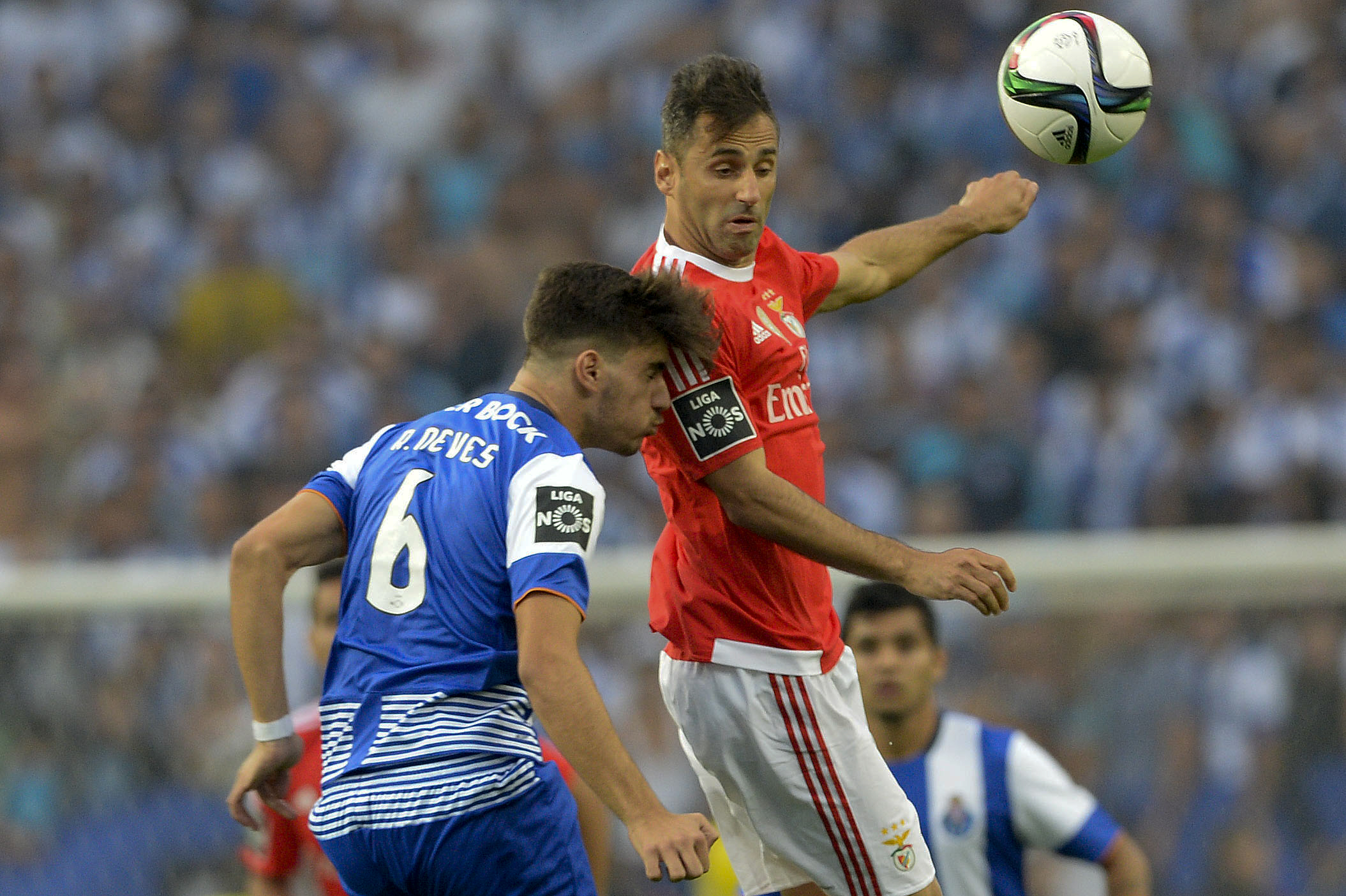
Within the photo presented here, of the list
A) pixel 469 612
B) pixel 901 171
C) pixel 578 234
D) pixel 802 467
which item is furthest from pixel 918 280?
pixel 469 612

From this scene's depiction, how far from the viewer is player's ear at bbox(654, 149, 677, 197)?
4.09 m

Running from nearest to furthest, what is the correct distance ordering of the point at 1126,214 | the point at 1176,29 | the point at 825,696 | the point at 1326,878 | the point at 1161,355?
1. the point at 825,696
2. the point at 1326,878
3. the point at 1161,355
4. the point at 1126,214
5. the point at 1176,29

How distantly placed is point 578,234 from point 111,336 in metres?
3.08

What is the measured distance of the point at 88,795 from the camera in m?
7.74

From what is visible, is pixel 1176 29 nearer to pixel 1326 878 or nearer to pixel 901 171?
pixel 901 171

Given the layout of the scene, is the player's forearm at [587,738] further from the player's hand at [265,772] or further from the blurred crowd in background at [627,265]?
the blurred crowd in background at [627,265]

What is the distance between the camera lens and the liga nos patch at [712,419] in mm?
3895

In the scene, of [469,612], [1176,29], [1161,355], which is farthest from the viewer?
[1176,29]

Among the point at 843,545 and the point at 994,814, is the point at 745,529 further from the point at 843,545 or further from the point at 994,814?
the point at 994,814

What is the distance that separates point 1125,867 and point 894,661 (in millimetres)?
927

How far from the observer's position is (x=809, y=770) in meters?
4.07

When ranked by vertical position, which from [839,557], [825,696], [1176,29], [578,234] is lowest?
[825,696]

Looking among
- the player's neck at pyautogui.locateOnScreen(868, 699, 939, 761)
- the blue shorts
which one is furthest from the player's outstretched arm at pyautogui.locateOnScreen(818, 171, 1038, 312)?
the blue shorts

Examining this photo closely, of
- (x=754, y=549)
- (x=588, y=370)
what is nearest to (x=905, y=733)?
(x=754, y=549)
